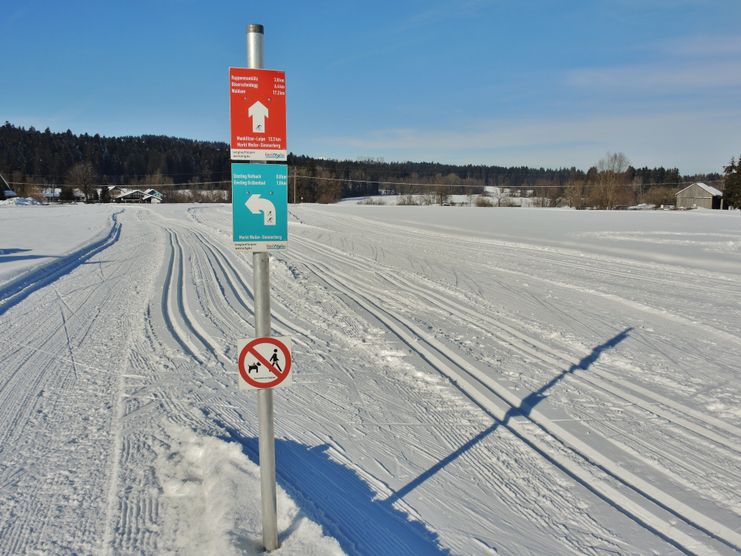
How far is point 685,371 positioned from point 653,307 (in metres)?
4.05

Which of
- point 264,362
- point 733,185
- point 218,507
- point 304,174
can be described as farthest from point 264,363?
point 304,174

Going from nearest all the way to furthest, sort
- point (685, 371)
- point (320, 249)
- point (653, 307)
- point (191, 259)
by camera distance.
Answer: point (685, 371) → point (653, 307) → point (191, 259) → point (320, 249)

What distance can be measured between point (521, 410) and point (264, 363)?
3579mm

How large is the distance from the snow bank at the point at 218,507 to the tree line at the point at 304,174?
83.1 metres

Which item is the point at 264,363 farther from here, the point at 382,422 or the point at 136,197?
the point at 136,197

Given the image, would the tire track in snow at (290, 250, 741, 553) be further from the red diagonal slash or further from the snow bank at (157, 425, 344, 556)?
the red diagonal slash

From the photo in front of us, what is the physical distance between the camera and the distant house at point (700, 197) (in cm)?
7950

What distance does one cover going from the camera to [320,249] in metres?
20.3

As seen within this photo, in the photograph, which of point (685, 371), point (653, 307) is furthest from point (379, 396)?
point (653, 307)

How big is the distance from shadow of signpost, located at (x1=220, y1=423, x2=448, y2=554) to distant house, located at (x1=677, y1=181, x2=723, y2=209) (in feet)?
295

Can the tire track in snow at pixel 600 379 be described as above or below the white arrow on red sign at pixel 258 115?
below

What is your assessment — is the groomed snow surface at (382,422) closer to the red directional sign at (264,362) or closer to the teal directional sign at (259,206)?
the red directional sign at (264,362)

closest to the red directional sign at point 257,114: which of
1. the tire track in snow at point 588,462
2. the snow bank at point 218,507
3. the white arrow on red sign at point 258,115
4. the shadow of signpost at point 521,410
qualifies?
the white arrow on red sign at point 258,115

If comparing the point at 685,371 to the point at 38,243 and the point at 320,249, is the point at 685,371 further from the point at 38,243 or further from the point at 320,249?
the point at 38,243
